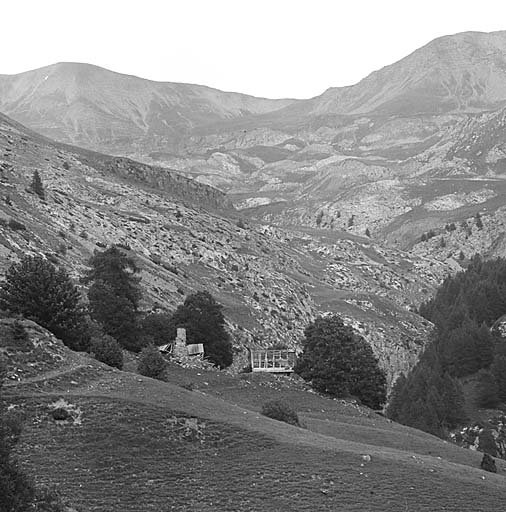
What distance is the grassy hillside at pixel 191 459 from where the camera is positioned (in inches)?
1209

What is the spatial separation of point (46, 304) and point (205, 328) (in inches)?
990

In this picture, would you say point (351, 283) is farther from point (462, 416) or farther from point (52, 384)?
point (52, 384)

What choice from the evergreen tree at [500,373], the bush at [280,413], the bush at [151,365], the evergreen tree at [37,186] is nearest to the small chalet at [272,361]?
the bush at [151,365]

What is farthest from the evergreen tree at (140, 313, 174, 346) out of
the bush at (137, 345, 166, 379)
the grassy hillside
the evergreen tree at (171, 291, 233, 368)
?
the grassy hillside

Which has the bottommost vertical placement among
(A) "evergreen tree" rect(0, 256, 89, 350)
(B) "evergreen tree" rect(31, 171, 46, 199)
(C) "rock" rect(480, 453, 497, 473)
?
(C) "rock" rect(480, 453, 497, 473)

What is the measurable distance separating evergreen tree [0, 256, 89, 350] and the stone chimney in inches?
658

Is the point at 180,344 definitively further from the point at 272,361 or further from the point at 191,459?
the point at 191,459

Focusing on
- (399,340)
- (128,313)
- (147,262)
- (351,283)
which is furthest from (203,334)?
(351,283)

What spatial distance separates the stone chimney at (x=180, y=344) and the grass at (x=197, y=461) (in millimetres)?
22303

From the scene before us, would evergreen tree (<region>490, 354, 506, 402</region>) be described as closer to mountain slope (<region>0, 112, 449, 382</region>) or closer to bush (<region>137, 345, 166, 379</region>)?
mountain slope (<region>0, 112, 449, 382</region>)

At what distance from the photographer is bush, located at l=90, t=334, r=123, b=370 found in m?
47.2

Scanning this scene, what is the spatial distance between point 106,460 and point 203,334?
39.1 meters

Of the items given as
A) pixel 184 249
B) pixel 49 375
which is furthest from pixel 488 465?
pixel 184 249

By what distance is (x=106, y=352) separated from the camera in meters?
47.6
